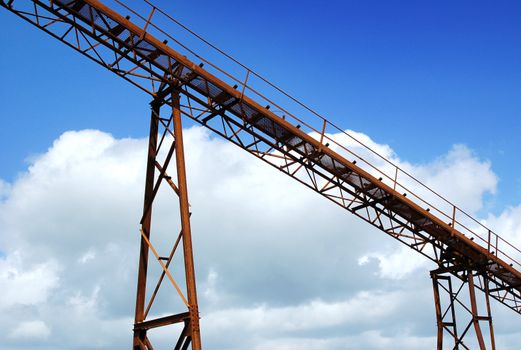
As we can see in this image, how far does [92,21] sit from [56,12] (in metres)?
0.92

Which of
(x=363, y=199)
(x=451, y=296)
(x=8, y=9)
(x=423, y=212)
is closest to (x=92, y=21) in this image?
(x=8, y=9)

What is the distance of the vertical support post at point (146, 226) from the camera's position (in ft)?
50.9

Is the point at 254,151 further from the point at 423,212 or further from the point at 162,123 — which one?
the point at 423,212

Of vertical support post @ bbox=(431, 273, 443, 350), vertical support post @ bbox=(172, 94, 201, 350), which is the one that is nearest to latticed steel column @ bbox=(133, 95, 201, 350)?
vertical support post @ bbox=(172, 94, 201, 350)

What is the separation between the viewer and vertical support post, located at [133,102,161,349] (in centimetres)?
1550

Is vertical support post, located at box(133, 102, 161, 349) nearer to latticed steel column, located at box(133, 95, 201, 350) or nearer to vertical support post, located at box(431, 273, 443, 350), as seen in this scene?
latticed steel column, located at box(133, 95, 201, 350)

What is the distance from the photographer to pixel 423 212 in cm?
2200

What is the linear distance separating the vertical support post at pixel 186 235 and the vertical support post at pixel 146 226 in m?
1.10

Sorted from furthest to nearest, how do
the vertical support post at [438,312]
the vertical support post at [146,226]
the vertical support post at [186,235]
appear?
the vertical support post at [438,312] → the vertical support post at [146,226] → the vertical support post at [186,235]

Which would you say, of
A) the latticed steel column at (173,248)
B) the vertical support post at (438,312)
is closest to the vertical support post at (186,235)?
the latticed steel column at (173,248)

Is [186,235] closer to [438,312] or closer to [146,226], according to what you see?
[146,226]

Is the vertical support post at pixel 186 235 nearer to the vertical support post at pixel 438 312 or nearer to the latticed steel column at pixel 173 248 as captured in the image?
the latticed steel column at pixel 173 248

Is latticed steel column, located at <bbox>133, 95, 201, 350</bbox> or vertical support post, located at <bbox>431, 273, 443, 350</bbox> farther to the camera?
vertical support post, located at <bbox>431, 273, 443, 350</bbox>

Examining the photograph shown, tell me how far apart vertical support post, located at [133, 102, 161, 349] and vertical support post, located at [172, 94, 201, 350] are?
110 cm
